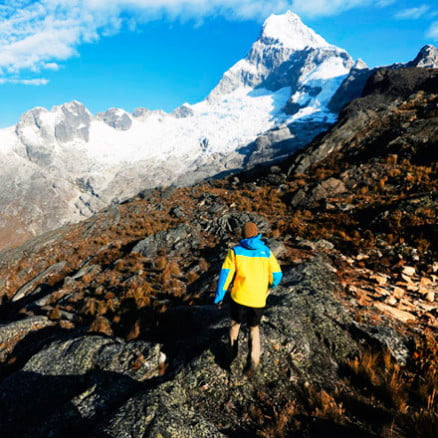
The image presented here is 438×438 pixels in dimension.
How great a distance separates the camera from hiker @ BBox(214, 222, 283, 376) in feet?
14.1

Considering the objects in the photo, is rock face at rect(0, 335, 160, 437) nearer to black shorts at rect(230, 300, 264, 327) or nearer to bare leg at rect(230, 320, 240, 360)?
bare leg at rect(230, 320, 240, 360)

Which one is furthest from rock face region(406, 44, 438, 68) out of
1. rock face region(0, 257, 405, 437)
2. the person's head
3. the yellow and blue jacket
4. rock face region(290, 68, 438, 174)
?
the yellow and blue jacket

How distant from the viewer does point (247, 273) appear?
14.1ft

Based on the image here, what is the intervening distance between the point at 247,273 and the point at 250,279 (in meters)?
0.13

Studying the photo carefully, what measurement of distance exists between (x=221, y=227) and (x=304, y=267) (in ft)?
28.8

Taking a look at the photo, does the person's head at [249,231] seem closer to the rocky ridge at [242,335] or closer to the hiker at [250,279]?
the hiker at [250,279]

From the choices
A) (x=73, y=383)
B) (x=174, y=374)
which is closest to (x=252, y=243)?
(x=174, y=374)

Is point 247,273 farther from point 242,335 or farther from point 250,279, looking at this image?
point 242,335

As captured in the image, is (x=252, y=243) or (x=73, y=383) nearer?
(x=252, y=243)

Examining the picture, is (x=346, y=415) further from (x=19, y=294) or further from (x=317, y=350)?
(x=19, y=294)

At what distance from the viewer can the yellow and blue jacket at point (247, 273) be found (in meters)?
4.29

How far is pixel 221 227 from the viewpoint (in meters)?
16.2

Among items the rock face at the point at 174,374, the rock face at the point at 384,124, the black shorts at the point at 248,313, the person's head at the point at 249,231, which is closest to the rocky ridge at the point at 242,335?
the rock face at the point at 174,374

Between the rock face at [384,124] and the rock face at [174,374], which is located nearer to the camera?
the rock face at [174,374]
